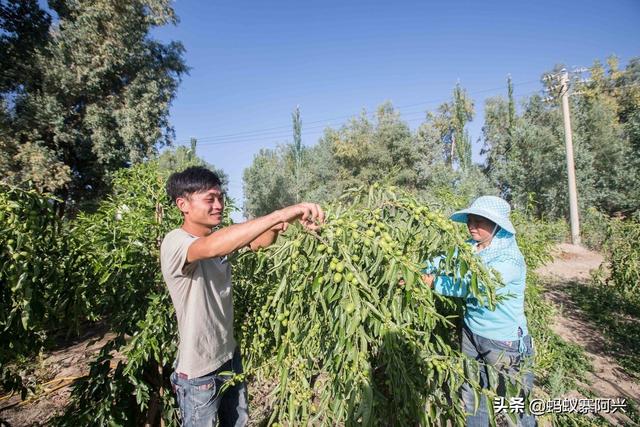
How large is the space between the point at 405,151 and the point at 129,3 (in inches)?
666

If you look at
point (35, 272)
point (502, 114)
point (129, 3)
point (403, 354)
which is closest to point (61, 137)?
point (129, 3)

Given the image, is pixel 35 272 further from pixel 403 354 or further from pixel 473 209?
pixel 473 209

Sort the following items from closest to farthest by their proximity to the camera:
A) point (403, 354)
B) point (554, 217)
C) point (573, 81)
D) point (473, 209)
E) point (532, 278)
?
1. point (403, 354)
2. point (473, 209)
3. point (532, 278)
4. point (573, 81)
5. point (554, 217)

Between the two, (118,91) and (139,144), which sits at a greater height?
(118,91)

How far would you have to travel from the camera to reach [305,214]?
4.62 feet

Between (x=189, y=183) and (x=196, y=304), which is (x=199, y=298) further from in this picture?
(x=189, y=183)

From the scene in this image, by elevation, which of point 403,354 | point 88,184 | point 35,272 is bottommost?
point 403,354

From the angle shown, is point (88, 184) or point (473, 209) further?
point (88, 184)

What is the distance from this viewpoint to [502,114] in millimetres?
27875

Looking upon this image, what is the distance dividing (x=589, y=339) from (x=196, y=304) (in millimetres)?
6226

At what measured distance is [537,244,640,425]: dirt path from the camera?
3.75 m

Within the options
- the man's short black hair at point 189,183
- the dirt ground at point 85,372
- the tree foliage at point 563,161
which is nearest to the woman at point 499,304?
the man's short black hair at point 189,183

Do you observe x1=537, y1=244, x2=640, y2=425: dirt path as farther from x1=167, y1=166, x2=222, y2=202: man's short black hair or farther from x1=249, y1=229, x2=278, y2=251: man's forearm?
x1=167, y1=166, x2=222, y2=202: man's short black hair

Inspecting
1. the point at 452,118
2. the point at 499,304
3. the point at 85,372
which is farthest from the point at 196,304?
the point at 452,118
